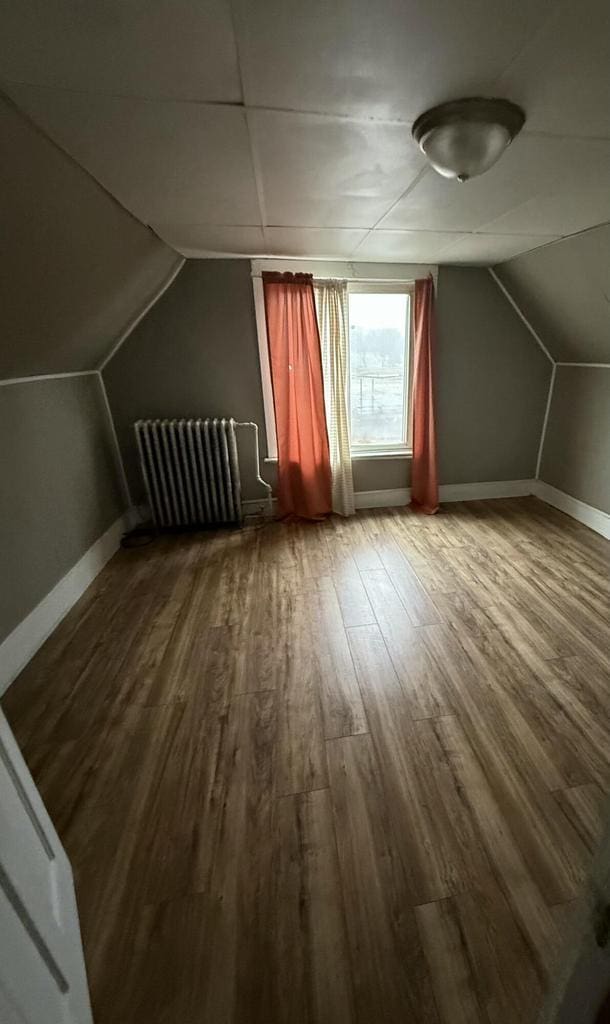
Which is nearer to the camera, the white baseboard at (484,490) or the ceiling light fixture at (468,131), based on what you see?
the ceiling light fixture at (468,131)

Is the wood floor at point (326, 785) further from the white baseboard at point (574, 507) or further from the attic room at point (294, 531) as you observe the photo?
the white baseboard at point (574, 507)

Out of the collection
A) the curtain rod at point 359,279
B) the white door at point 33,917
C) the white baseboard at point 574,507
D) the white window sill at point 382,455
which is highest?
the curtain rod at point 359,279

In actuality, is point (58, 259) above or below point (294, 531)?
above

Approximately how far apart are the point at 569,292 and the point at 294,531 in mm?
2490

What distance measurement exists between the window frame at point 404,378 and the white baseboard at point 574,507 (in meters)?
1.33

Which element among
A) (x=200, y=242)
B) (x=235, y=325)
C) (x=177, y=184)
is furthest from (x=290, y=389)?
(x=177, y=184)

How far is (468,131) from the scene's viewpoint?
106cm

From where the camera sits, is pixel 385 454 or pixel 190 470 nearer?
pixel 190 470

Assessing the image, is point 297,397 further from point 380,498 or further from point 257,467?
point 380,498

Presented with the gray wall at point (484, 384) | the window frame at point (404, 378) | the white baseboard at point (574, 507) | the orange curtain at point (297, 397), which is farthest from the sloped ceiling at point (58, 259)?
the white baseboard at point (574, 507)

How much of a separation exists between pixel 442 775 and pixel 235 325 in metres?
2.93

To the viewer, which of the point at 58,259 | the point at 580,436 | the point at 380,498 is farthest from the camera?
the point at 380,498

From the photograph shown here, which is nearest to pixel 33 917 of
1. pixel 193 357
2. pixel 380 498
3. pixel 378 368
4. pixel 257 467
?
pixel 257 467

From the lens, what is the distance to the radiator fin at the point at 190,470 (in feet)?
9.14
